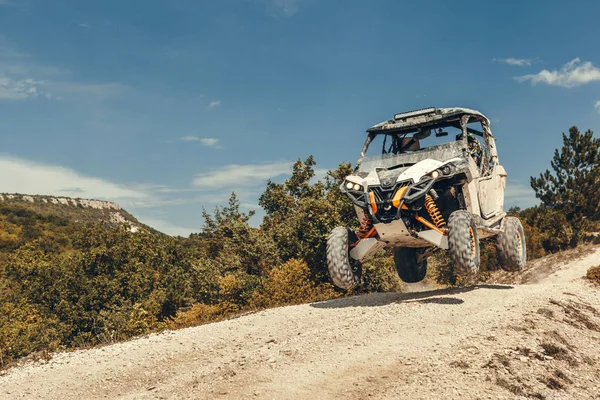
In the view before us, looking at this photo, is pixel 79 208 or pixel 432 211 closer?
pixel 432 211

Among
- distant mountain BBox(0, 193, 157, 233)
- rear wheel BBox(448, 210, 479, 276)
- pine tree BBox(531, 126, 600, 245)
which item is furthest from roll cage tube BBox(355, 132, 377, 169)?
distant mountain BBox(0, 193, 157, 233)

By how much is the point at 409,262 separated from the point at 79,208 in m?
150

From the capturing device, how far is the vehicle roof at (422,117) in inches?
502

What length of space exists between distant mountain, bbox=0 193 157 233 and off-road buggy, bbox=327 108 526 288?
376 ft

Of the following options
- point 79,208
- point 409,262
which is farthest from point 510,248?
point 79,208

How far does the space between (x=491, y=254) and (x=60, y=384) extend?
26053 millimetres

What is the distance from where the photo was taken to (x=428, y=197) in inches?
442

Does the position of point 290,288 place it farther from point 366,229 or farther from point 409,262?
point 366,229

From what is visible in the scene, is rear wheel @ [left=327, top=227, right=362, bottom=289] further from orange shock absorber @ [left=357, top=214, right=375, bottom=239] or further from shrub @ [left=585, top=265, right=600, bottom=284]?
shrub @ [left=585, top=265, right=600, bottom=284]

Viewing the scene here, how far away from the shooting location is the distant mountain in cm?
12938

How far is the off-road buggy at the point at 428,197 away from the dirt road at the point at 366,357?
50.4 inches

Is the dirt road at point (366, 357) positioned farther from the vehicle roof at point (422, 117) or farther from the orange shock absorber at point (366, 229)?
the vehicle roof at point (422, 117)

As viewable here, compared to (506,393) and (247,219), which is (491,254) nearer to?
(247,219)

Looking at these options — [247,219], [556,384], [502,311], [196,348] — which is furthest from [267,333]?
[247,219]
